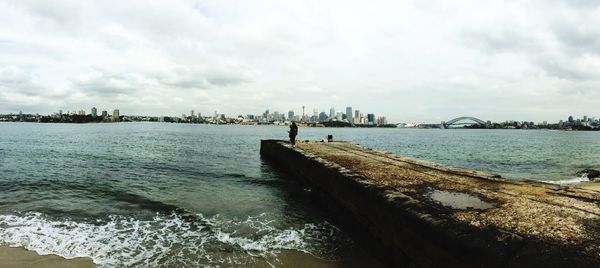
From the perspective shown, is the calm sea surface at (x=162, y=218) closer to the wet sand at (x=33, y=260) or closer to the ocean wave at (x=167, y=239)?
the ocean wave at (x=167, y=239)

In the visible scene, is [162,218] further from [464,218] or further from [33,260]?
[464,218]

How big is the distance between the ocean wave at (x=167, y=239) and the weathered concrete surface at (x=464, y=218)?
145 centimetres

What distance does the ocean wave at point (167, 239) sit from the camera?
8.41m

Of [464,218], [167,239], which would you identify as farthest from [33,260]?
[464,218]

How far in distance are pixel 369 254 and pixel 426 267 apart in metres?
2.50

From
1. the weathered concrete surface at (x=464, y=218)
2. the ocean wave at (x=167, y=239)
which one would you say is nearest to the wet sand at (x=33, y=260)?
the ocean wave at (x=167, y=239)

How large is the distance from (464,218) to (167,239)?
7.16 m

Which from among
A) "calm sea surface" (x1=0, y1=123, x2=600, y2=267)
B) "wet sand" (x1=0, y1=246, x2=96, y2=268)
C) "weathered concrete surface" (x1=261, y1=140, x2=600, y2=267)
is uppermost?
"weathered concrete surface" (x1=261, y1=140, x2=600, y2=267)

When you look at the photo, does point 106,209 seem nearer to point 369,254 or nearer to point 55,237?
point 55,237

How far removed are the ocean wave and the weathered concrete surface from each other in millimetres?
1451

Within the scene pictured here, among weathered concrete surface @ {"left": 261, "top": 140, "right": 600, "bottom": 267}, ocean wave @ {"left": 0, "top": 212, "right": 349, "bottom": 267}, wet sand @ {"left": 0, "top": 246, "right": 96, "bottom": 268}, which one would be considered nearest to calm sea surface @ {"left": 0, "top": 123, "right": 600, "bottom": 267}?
ocean wave @ {"left": 0, "top": 212, "right": 349, "bottom": 267}

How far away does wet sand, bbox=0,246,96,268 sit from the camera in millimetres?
7717

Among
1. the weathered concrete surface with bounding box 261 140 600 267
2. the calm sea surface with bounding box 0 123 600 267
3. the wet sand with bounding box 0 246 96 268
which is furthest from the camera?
the calm sea surface with bounding box 0 123 600 267

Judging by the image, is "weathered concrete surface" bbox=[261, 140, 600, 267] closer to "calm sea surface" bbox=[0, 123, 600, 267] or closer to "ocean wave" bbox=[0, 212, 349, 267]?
"calm sea surface" bbox=[0, 123, 600, 267]
